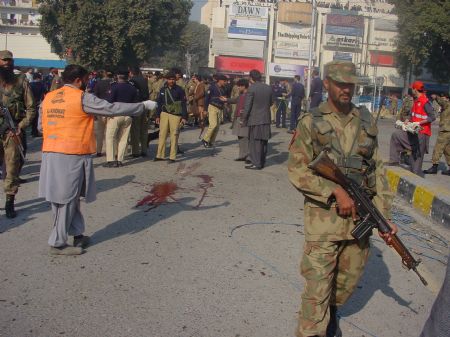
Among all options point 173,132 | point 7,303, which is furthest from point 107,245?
point 173,132

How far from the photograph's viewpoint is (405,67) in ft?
157

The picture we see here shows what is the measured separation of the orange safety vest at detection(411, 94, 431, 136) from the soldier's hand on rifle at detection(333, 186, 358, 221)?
7218 mm

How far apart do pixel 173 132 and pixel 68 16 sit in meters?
30.0

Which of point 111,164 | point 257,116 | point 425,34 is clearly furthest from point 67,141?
point 425,34

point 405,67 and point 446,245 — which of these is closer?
point 446,245

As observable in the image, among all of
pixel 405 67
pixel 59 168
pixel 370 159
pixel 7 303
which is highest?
pixel 405 67

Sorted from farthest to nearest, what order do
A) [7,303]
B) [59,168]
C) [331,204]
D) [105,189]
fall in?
[105,189], [59,168], [7,303], [331,204]

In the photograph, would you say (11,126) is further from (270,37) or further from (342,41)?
(270,37)

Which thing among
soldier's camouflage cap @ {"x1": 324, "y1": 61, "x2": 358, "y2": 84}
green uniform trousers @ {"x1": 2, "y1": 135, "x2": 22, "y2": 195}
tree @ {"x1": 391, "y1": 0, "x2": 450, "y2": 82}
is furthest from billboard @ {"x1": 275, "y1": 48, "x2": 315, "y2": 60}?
soldier's camouflage cap @ {"x1": 324, "y1": 61, "x2": 358, "y2": 84}

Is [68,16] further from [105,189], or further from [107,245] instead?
[107,245]

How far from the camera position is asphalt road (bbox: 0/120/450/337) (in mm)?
3850

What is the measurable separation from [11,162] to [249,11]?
68279mm

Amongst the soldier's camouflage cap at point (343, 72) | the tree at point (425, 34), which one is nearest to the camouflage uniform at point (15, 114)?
the soldier's camouflage cap at point (343, 72)

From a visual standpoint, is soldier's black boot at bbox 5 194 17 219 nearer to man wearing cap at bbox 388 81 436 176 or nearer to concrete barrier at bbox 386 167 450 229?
concrete barrier at bbox 386 167 450 229
